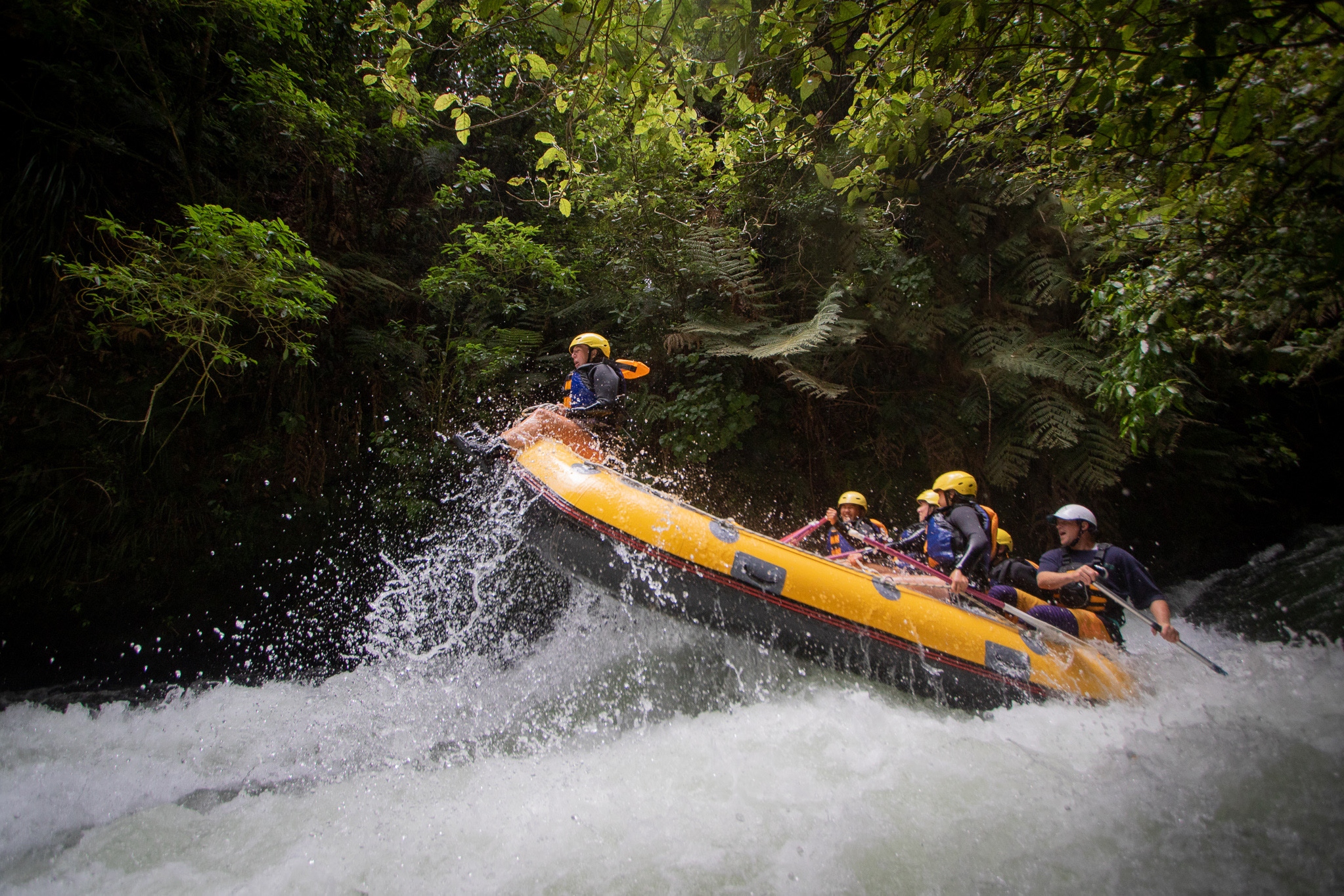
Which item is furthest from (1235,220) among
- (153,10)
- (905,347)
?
(153,10)

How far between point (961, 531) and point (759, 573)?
1.66 metres

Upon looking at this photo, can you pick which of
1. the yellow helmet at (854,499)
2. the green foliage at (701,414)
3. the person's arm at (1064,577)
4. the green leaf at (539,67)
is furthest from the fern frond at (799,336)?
the green leaf at (539,67)

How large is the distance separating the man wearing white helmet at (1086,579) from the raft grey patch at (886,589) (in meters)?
1.30

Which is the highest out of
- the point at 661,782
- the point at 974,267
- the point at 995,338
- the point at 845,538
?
the point at 974,267

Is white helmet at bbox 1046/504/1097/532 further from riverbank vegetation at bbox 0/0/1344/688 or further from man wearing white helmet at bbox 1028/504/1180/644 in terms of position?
riverbank vegetation at bbox 0/0/1344/688

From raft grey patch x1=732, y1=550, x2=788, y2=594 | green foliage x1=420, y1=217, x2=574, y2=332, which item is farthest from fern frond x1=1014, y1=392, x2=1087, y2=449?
green foliage x1=420, y1=217, x2=574, y2=332

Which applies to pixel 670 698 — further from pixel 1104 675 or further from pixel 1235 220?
pixel 1235 220

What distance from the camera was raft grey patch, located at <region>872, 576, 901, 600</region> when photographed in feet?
12.1

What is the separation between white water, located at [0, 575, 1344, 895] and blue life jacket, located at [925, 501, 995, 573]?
1146mm

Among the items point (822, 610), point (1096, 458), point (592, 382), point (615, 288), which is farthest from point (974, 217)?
point (822, 610)

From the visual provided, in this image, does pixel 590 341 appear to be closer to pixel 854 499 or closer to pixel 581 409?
pixel 581 409

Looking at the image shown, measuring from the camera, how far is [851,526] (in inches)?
193

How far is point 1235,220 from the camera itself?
2.49 meters

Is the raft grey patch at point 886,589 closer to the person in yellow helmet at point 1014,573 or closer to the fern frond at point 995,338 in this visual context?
the person in yellow helmet at point 1014,573
